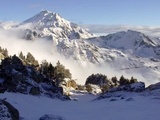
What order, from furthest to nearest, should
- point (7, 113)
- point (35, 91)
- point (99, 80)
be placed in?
point (99, 80) → point (35, 91) → point (7, 113)

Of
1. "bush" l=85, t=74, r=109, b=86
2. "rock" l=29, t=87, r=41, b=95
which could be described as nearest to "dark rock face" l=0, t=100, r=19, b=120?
"rock" l=29, t=87, r=41, b=95

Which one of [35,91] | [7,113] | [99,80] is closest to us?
[7,113]

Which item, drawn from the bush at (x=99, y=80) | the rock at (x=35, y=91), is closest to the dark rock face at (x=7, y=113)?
the rock at (x=35, y=91)

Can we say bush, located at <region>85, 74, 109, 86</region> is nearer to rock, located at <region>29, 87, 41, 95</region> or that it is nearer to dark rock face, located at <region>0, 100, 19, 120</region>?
rock, located at <region>29, 87, 41, 95</region>

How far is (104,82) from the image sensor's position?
446ft

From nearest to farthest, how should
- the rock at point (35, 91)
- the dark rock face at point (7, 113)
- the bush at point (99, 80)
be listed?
1. the dark rock face at point (7, 113)
2. the rock at point (35, 91)
3. the bush at point (99, 80)

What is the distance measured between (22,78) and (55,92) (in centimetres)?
765

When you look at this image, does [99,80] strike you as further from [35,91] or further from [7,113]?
[7,113]

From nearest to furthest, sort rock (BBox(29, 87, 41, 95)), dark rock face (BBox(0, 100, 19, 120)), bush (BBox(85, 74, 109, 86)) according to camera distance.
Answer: dark rock face (BBox(0, 100, 19, 120)) → rock (BBox(29, 87, 41, 95)) → bush (BBox(85, 74, 109, 86))

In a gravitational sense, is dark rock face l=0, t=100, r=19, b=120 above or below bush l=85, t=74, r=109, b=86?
below

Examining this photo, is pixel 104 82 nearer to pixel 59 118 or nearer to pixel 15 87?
pixel 15 87

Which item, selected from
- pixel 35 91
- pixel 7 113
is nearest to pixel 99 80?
pixel 35 91

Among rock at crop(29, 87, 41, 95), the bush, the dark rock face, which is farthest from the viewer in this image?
the bush

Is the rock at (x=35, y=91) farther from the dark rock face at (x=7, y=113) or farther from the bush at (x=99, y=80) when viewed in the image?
the bush at (x=99, y=80)
